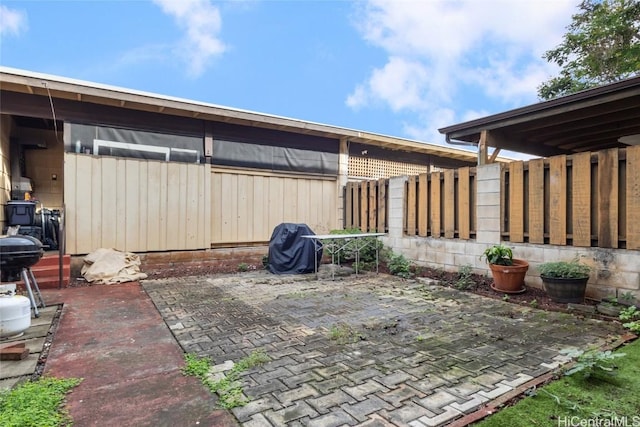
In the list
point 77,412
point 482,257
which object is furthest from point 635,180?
point 77,412

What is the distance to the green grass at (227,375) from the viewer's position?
1.95 meters

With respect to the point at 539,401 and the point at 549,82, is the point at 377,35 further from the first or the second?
the point at 539,401

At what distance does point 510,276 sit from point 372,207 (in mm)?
3588

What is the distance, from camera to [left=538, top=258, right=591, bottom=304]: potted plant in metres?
3.99

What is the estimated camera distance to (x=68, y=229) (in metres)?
5.62

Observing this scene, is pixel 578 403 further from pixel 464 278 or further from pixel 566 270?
pixel 464 278

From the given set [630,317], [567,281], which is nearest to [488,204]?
[567,281]

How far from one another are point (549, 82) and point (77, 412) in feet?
50.8

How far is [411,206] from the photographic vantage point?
671 centimetres

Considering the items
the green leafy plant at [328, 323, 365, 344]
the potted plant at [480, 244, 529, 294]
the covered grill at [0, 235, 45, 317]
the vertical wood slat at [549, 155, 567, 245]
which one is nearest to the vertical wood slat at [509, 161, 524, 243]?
the potted plant at [480, 244, 529, 294]

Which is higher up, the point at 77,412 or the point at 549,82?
the point at 549,82

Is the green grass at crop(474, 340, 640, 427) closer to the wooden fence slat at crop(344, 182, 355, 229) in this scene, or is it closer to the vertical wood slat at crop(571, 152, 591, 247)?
the vertical wood slat at crop(571, 152, 591, 247)

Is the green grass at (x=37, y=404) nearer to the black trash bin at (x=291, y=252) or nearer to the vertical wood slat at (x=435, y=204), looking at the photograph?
the black trash bin at (x=291, y=252)

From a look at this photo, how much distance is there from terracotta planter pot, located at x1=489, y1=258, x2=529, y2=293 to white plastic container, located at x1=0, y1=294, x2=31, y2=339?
215 inches
